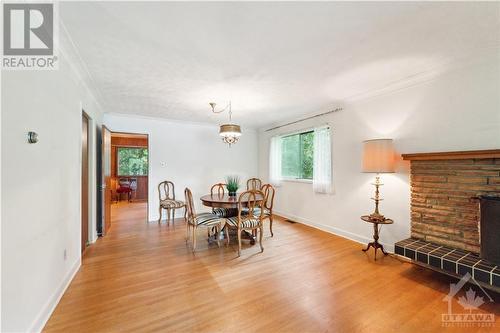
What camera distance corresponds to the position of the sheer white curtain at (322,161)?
4.14 meters

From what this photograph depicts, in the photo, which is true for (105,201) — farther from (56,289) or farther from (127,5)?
(127,5)

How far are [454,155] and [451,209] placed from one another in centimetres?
64

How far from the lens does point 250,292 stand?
2164 mm

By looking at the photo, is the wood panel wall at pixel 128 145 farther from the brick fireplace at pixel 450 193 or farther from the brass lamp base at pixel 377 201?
the brick fireplace at pixel 450 193

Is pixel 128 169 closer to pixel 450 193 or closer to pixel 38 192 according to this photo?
pixel 38 192

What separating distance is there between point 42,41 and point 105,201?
300cm

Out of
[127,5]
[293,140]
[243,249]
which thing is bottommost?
[243,249]

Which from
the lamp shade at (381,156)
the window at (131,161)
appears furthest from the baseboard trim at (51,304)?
the window at (131,161)

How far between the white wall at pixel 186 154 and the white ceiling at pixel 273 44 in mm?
1620

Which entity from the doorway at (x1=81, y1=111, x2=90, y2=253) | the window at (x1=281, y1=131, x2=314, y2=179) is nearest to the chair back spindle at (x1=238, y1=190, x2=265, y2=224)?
the window at (x1=281, y1=131, x2=314, y2=179)

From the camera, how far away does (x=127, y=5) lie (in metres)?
1.55

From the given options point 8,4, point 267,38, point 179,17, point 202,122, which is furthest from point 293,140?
point 8,4

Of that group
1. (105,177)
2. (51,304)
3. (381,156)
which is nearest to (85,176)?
(105,177)

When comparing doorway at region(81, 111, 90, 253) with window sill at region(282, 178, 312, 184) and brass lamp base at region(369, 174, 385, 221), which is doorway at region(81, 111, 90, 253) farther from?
brass lamp base at region(369, 174, 385, 221)
